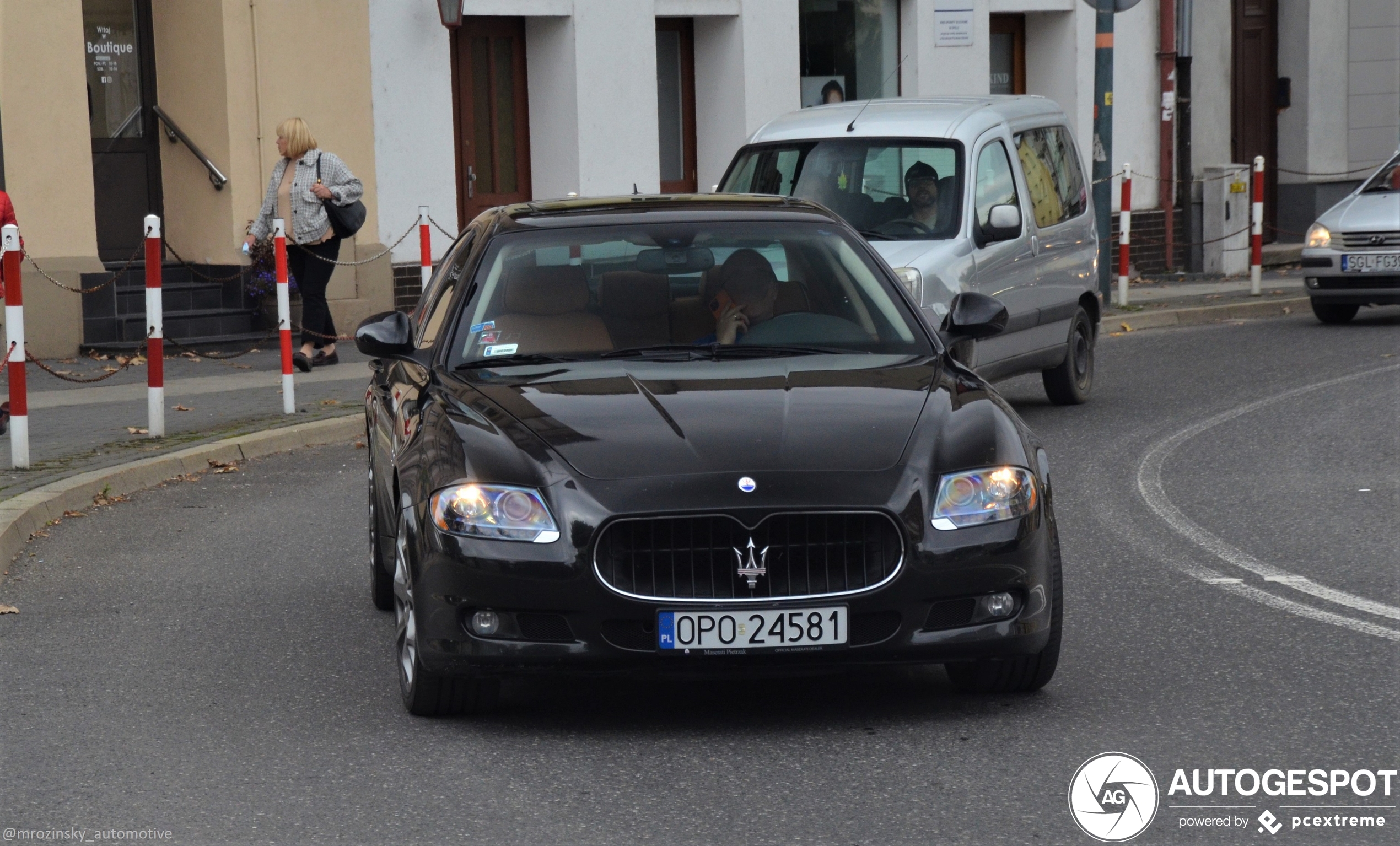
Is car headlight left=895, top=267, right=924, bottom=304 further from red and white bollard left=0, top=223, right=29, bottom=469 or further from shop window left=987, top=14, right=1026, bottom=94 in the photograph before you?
shop window left=987, top=14, right=1026, bottom=94

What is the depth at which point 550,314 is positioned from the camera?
6504 millimetres

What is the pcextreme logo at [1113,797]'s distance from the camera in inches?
181

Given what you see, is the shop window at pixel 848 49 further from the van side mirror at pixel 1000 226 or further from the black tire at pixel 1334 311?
the van side mirror at pixel 1000 226

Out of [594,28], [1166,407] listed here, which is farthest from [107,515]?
[594,28]

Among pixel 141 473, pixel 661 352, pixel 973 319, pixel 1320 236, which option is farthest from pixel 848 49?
pixel 661 352

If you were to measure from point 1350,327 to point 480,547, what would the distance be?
48.0 feet

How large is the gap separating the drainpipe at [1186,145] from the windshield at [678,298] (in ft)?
64.0

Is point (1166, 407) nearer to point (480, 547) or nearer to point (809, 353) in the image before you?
point (809, 353)

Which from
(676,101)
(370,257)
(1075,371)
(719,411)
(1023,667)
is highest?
(676,101)

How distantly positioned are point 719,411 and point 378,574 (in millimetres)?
2265

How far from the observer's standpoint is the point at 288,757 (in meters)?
5.38

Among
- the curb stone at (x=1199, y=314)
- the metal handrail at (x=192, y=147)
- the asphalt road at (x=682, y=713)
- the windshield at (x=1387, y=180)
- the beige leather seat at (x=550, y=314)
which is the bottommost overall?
the curb stone at (x=1199, y=314)

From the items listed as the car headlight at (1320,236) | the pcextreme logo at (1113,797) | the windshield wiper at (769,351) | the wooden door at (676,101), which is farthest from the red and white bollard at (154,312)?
the car headlight at (1320,236)

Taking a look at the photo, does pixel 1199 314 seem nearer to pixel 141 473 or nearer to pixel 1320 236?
pixel 1320 236
